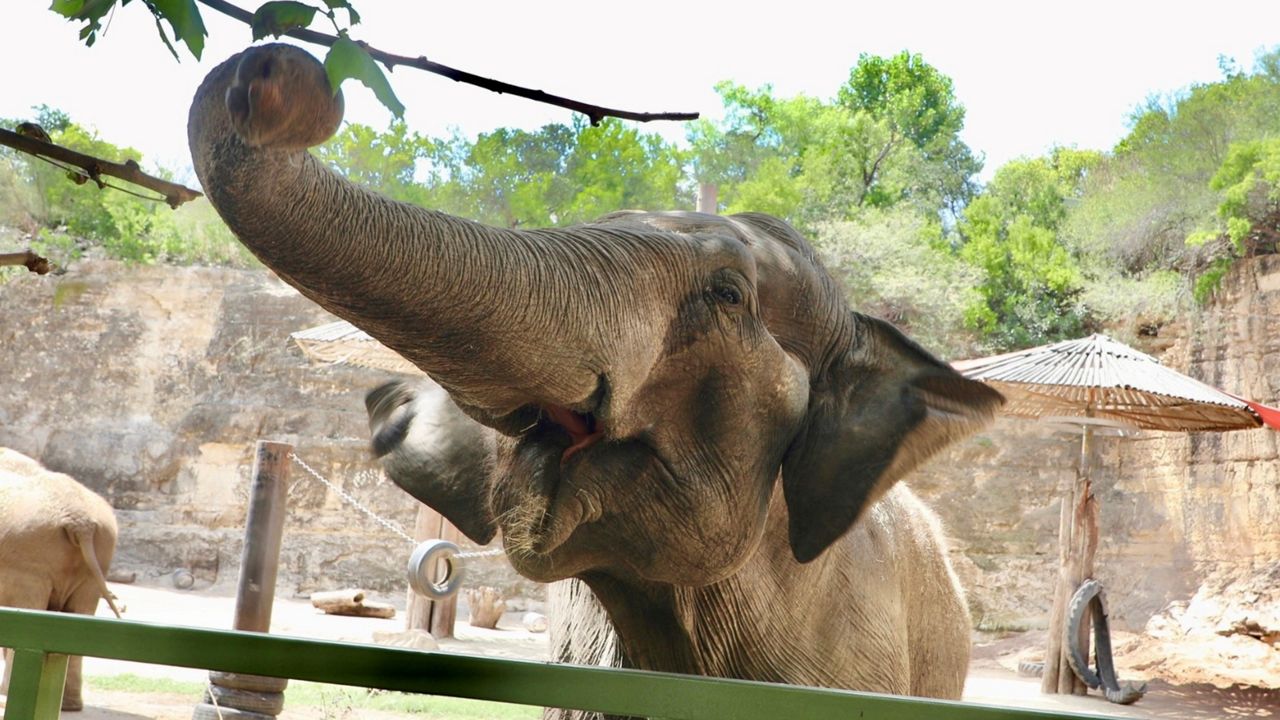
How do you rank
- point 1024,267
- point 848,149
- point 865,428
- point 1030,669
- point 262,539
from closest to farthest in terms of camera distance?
point 865,428
point 262,539
point 1030,669
point 1024,267
point 848,149

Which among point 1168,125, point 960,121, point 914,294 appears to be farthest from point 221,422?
point 960,121

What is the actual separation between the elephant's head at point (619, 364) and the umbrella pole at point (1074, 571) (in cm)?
878

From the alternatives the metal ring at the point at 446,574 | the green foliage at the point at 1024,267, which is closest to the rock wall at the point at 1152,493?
the green foliage at the point at 1024,267

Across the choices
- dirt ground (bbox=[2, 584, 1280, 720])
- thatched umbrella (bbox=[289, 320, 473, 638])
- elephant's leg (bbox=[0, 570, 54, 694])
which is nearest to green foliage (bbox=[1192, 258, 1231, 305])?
dirt ground (bbox=[2, 584, 1280, 720])

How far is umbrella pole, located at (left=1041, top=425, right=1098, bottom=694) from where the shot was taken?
33.4 ft

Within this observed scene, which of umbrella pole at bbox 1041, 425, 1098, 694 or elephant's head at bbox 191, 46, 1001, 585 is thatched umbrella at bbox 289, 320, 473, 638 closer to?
umbrella pole at bbox 1041, 425, 1098, 694

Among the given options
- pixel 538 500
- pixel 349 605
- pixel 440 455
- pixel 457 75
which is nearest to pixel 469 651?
pixel 349 605

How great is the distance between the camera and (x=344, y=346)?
31.3 feet

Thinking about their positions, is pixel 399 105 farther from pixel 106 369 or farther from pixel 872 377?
pixel 106 369

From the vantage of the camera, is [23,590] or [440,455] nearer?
[440,455]

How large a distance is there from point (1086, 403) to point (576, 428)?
8.43 m

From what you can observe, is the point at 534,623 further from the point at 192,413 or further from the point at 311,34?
the point at 311,34

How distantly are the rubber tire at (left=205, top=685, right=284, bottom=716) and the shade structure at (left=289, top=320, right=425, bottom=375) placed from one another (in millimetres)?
3327

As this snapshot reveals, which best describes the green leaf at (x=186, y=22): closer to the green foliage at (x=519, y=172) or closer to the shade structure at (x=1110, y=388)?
the shade structure at (x=1110, y=388)
